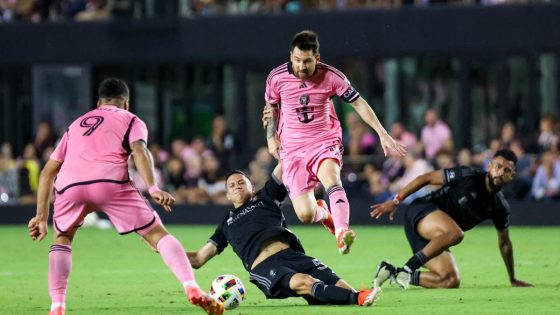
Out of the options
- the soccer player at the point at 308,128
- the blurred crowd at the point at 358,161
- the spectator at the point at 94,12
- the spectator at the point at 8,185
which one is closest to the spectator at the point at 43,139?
the blurred crowd at the point at 358,161

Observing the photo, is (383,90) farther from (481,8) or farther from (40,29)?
(40,29)

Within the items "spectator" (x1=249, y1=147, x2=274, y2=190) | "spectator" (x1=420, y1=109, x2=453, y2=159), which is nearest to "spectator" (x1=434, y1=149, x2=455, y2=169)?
"spectator" (x1=420, y1=109, x2=453, y2=159)

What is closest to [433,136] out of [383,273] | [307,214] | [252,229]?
[307,214]

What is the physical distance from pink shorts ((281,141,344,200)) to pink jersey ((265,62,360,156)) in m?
0.06

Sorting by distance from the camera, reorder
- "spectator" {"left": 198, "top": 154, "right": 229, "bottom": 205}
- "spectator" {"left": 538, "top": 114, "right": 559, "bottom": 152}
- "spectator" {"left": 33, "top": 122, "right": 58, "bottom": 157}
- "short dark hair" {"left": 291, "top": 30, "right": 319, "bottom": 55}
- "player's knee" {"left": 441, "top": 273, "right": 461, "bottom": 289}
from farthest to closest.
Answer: "spectator" {"left": 33, "top": 122, "right": 58, "bottom": 157} < "spectator" {"left": 198, "top": 154, "right": 229, "bottom": 205} < "spectator" {"left": 538, "top": 114, "right": 559, "bottom": 152} < "player's knee" {"left": 441, "top": 273, "right": 461, "bottom": 289} < "short dark hair" {"left": 291, "top": 30, "right": 319, "bottom": 55}

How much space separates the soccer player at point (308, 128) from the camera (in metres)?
12.0

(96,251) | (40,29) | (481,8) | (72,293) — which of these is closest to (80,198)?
(72,293)

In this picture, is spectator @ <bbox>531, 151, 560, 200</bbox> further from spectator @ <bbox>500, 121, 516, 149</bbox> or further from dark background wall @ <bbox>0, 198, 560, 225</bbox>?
spectator @ <bbox>500, 121, 516, 149</bbox>

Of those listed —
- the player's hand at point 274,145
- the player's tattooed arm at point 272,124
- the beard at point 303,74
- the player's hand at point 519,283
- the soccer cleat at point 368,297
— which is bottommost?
the player's hand at point 519,283

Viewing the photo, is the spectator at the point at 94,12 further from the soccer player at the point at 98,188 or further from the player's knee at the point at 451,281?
the soccer player at the point at 98,188

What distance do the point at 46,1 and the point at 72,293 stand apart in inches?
645

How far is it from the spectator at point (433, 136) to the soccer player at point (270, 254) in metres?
11.9

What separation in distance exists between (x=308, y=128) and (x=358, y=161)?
11.6 meters

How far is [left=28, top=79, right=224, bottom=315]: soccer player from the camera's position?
376 inches
